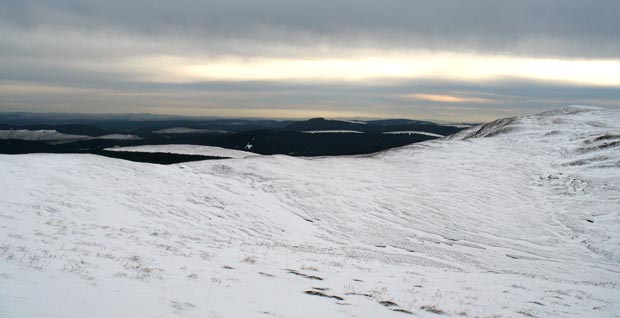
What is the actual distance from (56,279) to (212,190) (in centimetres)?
2048

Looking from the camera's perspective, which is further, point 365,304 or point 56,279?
point 365,304

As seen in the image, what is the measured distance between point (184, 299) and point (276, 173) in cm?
2842

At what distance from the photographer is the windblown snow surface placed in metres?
10.5

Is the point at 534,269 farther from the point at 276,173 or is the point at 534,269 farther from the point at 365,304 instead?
the point at 276,173

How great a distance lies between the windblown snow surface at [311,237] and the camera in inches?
415

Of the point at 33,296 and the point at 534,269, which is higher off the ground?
the point at 33,296

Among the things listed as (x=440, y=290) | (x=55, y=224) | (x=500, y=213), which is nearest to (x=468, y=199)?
(x=500, y=213)

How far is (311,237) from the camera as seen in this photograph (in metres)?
24.4

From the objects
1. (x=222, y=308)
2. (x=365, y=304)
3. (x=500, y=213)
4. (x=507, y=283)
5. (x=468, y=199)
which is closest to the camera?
(x=222, y=308)

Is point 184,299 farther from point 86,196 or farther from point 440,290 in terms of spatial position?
point 86,196

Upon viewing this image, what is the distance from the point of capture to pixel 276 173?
3809 cm

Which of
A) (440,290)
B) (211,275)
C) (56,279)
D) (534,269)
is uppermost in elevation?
(56,279)

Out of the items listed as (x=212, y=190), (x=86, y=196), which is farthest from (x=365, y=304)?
(x=212, y=190)

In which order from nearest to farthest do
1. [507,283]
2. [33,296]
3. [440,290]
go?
[33,296], [440,290], [507,283]
